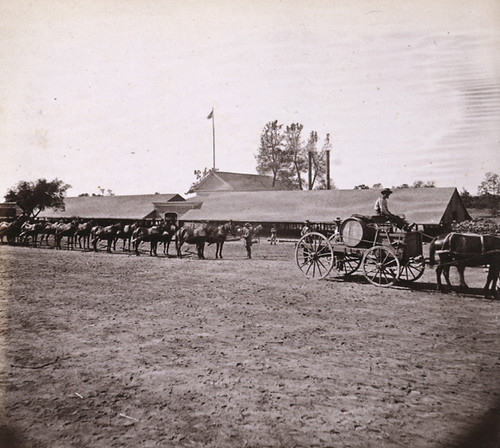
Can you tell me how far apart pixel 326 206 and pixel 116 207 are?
2839 centimetres

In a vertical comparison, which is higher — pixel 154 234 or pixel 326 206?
pixel 326 206

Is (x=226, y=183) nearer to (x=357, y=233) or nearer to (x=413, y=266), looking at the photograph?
(x=357, y=233)

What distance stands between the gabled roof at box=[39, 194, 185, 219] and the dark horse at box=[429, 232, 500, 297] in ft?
119

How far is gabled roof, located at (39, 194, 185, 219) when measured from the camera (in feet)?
145

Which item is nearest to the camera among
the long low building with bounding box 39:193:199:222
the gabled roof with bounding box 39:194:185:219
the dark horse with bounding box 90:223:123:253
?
the dark horse with bounding box 90:223:123:253

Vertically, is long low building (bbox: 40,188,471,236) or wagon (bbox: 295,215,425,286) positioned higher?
long low building (bbox: 40,188,471,236)

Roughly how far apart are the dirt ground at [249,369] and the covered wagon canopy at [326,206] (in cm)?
1813

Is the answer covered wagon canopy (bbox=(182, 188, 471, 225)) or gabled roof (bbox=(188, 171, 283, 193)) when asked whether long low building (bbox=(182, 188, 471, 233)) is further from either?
gabled roof (bbox=(188, 171, 283, 193))

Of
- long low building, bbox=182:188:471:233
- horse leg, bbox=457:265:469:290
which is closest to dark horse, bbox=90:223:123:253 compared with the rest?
long low building, bbox=182:188:471:233

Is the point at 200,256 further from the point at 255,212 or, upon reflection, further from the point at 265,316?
the point at 255,212

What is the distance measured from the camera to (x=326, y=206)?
3131 centimetres

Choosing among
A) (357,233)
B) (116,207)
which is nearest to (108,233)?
(357,233)

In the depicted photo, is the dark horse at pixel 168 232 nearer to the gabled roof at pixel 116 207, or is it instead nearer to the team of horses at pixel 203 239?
the team of horses at pixel 203 239

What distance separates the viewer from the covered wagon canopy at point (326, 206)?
2631 centimetres
